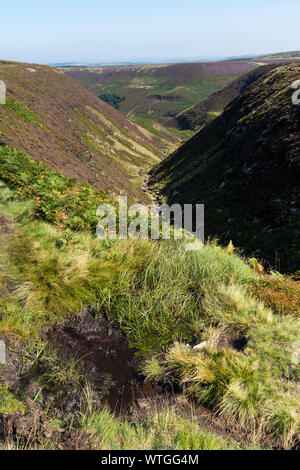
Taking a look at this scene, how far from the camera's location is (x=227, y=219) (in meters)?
29.5

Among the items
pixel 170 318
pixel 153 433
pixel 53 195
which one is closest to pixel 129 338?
pixel 170 318

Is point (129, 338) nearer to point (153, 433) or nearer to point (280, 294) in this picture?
point (153, 433)

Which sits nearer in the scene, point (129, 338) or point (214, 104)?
point (129, 338)

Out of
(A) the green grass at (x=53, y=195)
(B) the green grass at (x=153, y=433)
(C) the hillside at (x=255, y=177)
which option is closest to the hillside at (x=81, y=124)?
(C) the hillside at (x=255, y=177)

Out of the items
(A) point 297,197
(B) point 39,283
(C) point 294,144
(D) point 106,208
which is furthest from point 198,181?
(B) point 39,283

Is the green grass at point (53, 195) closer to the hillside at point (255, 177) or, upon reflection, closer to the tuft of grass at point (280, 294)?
the tuft of grass at point (280, 294)

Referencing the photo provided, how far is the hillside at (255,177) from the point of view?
912 inches

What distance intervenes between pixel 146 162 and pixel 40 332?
8527 centimetres

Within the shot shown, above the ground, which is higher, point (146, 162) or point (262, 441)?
point (146, 162)

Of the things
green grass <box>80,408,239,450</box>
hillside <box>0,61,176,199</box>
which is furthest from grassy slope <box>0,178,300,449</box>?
hillside <box>0,61,176,199</box>

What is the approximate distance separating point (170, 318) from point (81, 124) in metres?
66.6

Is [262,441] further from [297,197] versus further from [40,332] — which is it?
[297,197]

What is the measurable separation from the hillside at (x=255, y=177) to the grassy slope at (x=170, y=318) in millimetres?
11246

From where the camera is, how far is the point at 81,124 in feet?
207
